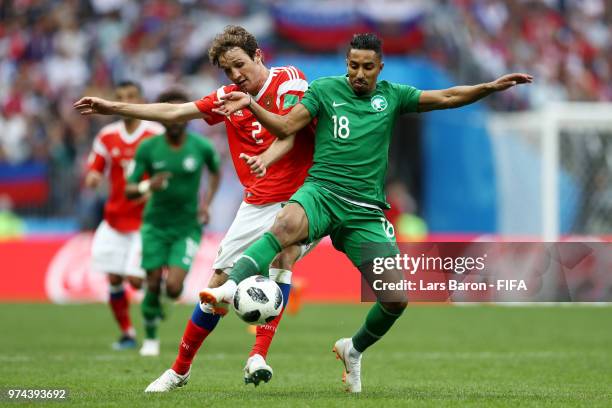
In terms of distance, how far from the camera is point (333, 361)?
432 inches

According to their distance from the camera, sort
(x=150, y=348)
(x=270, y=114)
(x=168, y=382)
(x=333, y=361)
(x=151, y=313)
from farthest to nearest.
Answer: (x=151, y=313) < (x=150, y=348) < (x=333, y=361) < (x=168, y=382) < (x=270, y=114)

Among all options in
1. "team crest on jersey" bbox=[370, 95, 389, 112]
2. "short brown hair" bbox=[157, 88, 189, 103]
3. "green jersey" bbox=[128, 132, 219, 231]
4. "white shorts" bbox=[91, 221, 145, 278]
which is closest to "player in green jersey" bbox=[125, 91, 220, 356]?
"green jersey" bbox=[128, 132, 219, 231]

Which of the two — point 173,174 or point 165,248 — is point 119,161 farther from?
point 165,248

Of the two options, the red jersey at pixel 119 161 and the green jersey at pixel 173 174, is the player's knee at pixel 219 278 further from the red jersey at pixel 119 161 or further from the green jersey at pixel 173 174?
the red jersey at pixel 119 161

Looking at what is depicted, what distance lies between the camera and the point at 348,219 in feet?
25.4

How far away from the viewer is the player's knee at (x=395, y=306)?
778 cm

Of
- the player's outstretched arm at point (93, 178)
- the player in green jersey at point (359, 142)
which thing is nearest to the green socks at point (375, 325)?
the player in green jersey at point (359, 142)

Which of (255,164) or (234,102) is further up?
(234,102)

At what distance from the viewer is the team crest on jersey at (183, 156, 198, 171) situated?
1198cm

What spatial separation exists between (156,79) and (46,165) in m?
3.41

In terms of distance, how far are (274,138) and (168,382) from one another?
1894mm

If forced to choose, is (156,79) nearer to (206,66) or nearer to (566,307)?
(206,66)

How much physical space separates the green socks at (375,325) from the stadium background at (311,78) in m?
10.8

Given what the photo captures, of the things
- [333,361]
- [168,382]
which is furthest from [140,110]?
[333,361]
